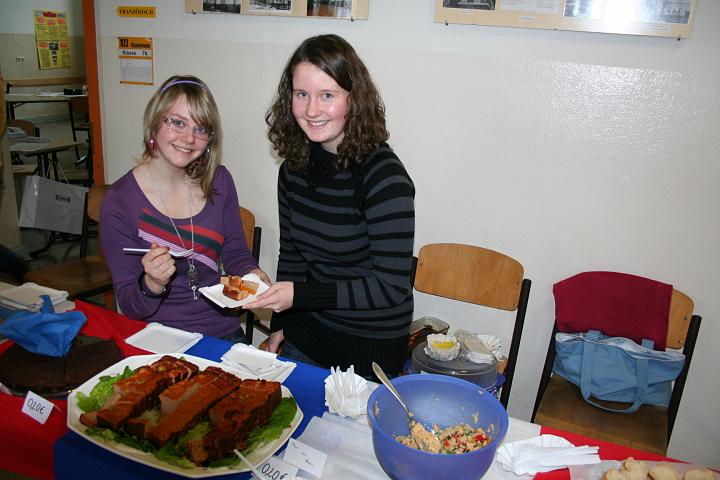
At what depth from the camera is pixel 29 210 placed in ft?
14.6

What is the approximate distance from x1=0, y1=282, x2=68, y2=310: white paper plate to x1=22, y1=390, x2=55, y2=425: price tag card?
0.63m

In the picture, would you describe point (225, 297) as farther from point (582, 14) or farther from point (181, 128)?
point (582, 14)

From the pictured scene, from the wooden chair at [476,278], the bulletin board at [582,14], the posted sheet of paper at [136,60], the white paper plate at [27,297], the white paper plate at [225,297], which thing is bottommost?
the wooden chair at [476,278]

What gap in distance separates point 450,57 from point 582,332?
59.4 inches

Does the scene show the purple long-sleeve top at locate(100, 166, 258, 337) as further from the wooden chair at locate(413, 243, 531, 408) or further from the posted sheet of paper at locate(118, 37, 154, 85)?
the posted sheet of paper at locate(118, 37, 154, 85)

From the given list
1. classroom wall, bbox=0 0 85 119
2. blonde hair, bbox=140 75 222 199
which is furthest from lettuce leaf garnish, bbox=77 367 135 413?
classroom wall, bbox=0 0 85 119

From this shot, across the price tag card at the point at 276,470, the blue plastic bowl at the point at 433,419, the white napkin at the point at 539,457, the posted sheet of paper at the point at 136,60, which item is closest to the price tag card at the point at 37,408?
the price tag card at the point at 276,470

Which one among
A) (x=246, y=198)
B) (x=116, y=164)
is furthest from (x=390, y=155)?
(x=116, y=164)

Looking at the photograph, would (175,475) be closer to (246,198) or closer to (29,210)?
(246,198)

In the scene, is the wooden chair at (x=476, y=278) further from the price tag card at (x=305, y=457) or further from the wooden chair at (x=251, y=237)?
Answer: the price tag card at (x=305, y=457)

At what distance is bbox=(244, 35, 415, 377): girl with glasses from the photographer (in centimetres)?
173

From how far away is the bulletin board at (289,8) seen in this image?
2807 mm

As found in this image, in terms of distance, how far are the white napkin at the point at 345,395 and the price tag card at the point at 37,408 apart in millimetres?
722

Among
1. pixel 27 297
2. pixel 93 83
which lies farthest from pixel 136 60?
pixel 27 297
